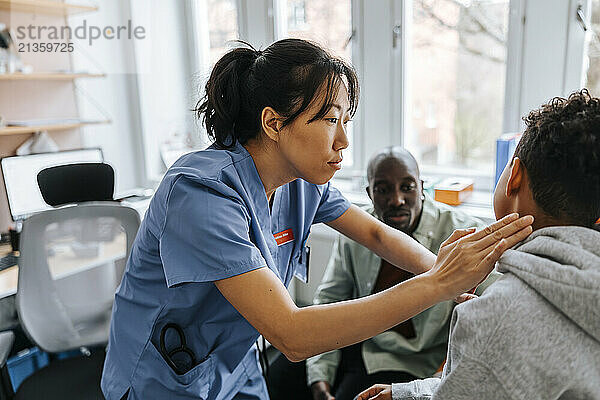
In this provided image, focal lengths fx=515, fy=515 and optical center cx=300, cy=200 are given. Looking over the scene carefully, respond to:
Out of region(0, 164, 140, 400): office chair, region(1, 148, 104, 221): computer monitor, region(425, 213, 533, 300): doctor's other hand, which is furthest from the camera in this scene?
region(1, 148, 104, 221): computer monitor

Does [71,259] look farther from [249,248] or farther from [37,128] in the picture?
[249,248]

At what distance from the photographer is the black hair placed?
1.02 metres

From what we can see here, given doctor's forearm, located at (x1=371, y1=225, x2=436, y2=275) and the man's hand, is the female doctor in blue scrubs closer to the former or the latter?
doctor's forearm, located at (x1=371, y1=225, x2=436, y2=275)

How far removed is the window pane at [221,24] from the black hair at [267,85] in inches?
76.9

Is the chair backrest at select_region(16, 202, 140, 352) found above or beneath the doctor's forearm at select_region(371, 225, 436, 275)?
beneath

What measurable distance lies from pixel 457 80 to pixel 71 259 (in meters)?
1.79

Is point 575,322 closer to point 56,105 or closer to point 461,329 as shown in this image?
point 461,329

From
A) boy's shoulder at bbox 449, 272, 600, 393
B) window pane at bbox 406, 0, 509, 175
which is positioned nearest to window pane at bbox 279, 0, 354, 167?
window pane at bbox 406, 0, 509, 175

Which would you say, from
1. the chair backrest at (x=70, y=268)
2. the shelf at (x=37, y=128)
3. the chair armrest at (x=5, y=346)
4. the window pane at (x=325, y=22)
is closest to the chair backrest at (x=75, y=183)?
the chair backrest at (x=70, y=268)

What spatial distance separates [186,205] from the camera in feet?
3.07

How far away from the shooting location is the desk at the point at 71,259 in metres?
1.80

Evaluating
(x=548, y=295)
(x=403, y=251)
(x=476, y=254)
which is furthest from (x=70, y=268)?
(x=548, y=295)

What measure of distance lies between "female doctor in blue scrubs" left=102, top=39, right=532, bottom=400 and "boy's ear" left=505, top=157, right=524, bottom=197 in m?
0.08

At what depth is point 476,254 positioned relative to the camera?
84cm
